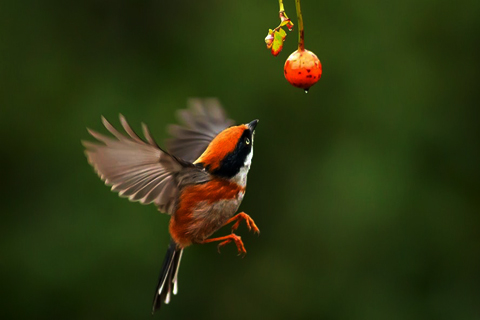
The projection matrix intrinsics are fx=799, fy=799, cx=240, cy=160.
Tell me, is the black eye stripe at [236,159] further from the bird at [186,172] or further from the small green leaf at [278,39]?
the small green leaf at [278,39]

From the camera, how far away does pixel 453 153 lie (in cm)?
533

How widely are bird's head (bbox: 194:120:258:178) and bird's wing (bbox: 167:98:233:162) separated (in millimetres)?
353

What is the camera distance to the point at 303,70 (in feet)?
6.46

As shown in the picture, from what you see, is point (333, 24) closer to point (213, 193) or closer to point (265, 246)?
point (265, 246)

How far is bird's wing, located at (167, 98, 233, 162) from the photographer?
9.80ft

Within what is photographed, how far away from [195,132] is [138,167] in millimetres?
529

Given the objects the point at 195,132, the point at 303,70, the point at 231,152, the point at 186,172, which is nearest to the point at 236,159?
the point at 231,152

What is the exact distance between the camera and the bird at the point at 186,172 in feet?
7.90

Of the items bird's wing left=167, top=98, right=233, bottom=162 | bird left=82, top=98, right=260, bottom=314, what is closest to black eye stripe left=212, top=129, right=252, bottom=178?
bird left=82, top=98, right=260, bottom=314

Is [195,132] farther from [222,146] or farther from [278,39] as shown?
[278,39]

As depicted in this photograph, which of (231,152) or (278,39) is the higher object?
(278,39)

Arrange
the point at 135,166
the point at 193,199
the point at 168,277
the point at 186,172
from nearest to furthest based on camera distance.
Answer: the point at 135,166, the point at 186,172, the point at 193,199, the point at 168,277

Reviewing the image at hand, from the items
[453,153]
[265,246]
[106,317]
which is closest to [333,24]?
[453,153]

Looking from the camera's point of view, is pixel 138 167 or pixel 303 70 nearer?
pixel 303 70
